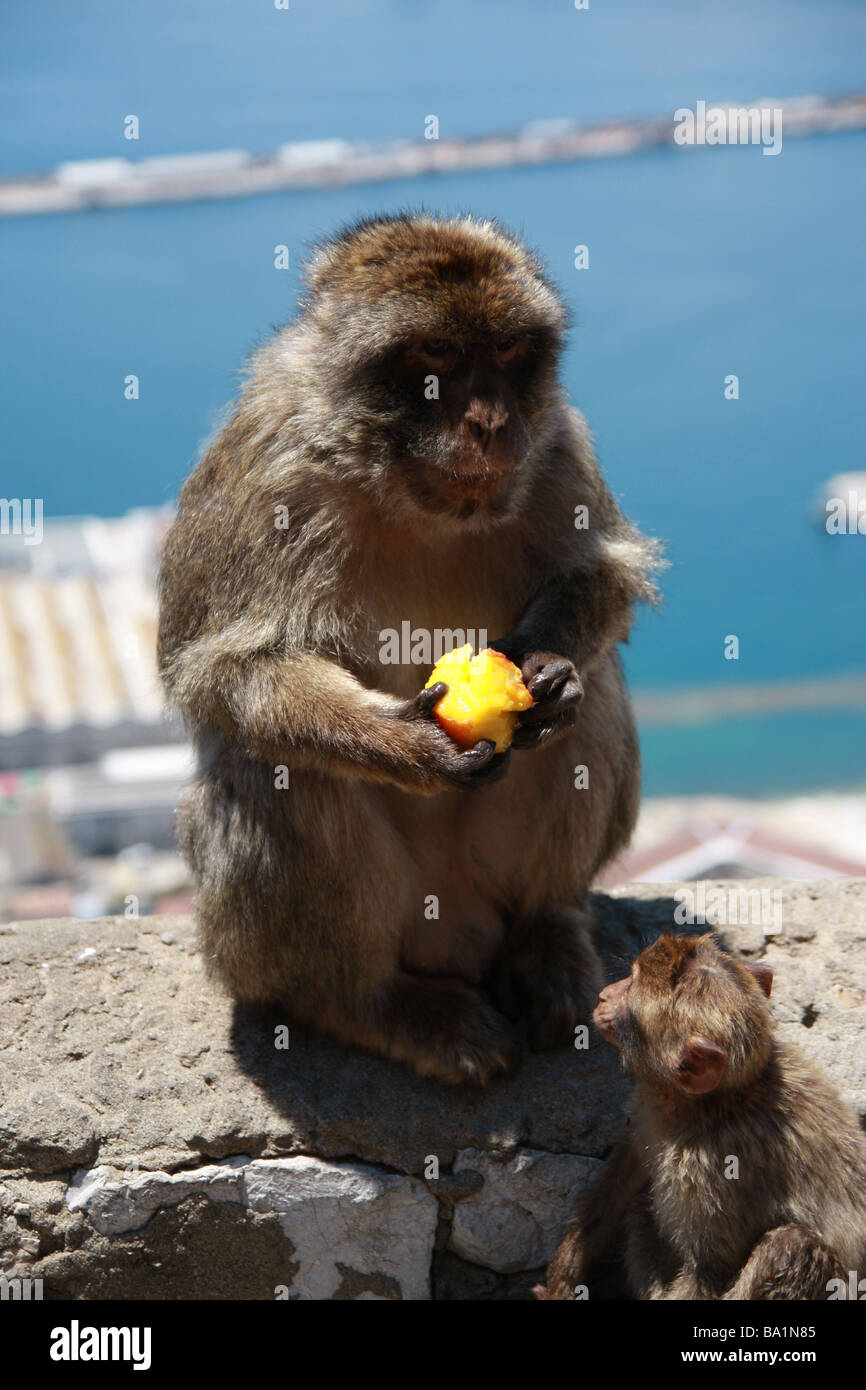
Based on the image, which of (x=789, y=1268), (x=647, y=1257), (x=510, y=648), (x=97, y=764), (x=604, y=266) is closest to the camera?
(x=789, y=1268)

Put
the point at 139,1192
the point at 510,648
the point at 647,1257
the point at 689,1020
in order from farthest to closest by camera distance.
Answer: the point at 510,648
the point at 139,1192
the point at 647,1257
the point at 689,1020

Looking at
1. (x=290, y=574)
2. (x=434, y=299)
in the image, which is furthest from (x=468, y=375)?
(x=290, y=574)

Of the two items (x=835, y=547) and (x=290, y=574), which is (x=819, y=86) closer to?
(x=835, y=547)

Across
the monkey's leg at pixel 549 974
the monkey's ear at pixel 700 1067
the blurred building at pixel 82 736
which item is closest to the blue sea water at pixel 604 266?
the blurred building at pixel 82 736

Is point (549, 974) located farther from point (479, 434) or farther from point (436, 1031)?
point (479, 434)

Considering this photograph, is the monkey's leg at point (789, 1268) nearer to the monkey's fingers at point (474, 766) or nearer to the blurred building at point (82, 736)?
the monkey's fingers at point (474, 766)

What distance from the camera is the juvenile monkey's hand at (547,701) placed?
2926mm

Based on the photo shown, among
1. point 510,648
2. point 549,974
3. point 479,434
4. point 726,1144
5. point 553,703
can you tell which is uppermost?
point 479,434

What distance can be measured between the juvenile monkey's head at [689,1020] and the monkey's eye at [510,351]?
1.33 meters

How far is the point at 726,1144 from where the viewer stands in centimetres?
262

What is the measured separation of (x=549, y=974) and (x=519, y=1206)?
557mm

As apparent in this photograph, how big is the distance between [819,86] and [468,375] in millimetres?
67756

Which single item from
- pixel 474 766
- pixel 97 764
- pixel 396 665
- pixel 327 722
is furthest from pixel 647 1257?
pixel 97 764

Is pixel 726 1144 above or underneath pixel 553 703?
underneath
